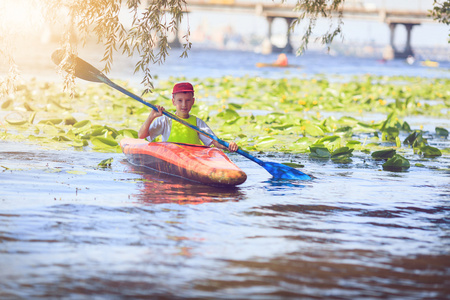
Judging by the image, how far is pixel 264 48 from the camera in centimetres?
13088

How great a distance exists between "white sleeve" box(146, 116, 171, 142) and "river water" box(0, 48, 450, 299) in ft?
1.90

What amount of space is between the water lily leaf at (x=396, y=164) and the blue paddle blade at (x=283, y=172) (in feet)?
5.63

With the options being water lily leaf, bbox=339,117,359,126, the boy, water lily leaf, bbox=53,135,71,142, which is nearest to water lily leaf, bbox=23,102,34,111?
water lily leaf, bbox=53,135,71,142

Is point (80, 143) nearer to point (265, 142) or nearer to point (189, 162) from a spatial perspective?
point (265, 142)

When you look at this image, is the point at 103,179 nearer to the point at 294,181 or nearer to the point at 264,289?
the point at 294,181

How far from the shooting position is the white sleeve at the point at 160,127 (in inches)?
355

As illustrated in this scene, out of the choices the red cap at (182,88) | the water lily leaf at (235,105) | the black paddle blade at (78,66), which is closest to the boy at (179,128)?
the red cap at (182,88)

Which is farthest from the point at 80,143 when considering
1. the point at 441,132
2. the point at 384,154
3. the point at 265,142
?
the point at 441,132

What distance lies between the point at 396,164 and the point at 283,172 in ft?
6.92

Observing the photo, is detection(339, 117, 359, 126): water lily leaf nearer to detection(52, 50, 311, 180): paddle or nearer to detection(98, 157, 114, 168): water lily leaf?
detection(52, 50, 311, 180): paddle

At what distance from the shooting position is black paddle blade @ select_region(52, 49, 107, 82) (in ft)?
28.1

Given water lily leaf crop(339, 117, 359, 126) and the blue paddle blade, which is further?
water lily leaf crop(339, 117, 359, 126)

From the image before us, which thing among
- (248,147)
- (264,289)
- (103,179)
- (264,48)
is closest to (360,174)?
(248,147)

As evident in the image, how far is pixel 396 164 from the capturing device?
399 inches
